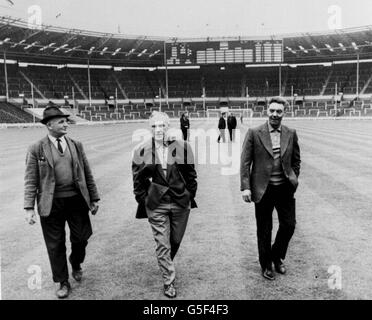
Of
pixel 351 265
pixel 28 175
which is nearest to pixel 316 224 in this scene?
pixel 351 265

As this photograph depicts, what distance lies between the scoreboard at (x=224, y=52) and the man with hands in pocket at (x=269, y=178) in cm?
6205

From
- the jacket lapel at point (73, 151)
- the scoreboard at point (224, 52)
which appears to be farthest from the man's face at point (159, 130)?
the scoreboard at point (224, 52)

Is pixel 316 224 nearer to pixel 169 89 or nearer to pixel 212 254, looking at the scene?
pixel 212 254

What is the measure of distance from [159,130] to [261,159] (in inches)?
48.6

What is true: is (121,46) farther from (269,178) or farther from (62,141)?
(269,178)

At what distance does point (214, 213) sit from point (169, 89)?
6567cm

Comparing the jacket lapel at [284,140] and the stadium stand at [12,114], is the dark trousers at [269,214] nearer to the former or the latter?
the jacket lapel at [284,140]

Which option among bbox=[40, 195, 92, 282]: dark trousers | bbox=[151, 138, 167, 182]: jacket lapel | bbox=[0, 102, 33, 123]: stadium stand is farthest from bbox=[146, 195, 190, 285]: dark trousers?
bbox=[0, 102, 33, 123]: stadium stand

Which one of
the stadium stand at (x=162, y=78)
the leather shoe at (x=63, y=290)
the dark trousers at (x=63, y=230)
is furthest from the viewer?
the stadium stand at (x=162, y=78)

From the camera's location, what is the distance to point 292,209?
16.9 ft

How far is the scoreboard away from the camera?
6512cm

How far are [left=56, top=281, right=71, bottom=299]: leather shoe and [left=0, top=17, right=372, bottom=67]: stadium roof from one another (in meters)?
54.1

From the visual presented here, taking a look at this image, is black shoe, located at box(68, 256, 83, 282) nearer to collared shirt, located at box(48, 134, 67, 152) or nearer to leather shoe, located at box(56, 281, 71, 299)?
leather shoe, located at box(56, 281, 71, 299)

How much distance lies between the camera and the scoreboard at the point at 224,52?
2564 inches
